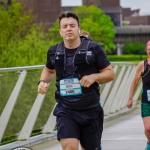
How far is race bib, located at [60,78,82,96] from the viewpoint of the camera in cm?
606

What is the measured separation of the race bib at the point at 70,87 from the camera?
6062 mm

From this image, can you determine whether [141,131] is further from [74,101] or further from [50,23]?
[50,23]

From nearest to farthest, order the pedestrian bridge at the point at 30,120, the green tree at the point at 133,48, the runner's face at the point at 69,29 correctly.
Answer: the runner's face at the point at 69,29 < the pedestrian bridge at the point at 30,120 < the green tree at the point at 133,48

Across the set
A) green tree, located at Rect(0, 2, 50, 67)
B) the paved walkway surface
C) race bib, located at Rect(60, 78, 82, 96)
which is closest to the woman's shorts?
the paved walkway surface

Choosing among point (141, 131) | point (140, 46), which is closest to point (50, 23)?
point (140, 46)

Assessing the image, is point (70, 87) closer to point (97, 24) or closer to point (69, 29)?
point (69, 29)

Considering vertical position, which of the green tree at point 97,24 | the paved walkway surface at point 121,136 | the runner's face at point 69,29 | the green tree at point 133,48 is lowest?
the green tree at point 133,48

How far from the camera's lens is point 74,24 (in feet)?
19.8

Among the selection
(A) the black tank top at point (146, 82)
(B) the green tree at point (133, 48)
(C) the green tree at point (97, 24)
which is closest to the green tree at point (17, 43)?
(A) the black tank top at point (146, 82)

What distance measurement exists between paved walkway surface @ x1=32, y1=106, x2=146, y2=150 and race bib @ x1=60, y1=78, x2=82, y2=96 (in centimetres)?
Result: 440

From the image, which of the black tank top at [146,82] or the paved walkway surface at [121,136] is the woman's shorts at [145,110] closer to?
the black tank top at [146,82]

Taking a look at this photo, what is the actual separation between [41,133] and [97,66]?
18.2 ft

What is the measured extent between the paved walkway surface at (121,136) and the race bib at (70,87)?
4400mm

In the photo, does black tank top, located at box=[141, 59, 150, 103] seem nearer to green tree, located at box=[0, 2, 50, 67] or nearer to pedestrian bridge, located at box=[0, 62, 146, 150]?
pedestrian bridge, located at box=[0, 62, 146, 150]
